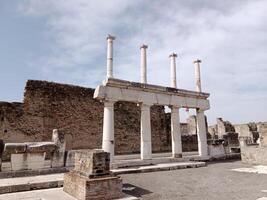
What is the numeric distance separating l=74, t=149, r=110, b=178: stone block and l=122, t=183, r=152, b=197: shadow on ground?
3.34ft

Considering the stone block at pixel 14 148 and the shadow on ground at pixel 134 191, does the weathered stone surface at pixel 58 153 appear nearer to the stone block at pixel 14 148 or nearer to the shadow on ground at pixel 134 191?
the stone block at pixel 14 148

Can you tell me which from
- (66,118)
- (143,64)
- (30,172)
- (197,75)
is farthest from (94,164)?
(66,118)

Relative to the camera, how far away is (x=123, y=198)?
17.3 feet

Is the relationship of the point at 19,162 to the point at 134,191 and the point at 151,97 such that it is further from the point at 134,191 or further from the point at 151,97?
the point at 151,97

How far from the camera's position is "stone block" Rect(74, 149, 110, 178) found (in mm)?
5352

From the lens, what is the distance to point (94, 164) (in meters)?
5.38

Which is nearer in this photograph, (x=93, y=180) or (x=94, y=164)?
(x=93, y=180)

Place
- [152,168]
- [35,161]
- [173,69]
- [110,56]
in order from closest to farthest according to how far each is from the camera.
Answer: [35,161] → [152,168] → [110,56] → [173,69]

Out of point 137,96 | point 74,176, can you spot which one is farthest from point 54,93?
point 74,176

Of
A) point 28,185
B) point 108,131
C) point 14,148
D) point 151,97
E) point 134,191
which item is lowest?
point 134,191

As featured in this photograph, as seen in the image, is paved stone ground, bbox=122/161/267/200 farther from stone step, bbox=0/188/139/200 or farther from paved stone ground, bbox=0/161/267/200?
stone step, bbox=0/188/139/200

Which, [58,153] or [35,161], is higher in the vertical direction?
[58,153]

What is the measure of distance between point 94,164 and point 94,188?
518 millimetres

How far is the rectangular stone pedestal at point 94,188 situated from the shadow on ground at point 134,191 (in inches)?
28.9
